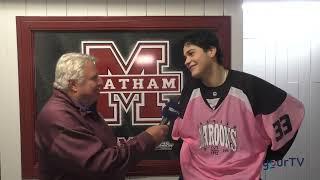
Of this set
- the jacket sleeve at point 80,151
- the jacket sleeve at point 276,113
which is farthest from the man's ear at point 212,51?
the jacket sleeve at point 80,151

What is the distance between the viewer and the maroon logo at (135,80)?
2143 millimetres

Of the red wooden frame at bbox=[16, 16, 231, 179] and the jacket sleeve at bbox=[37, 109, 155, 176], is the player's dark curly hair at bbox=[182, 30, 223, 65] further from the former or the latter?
the jacket sleeve at bbox=[37, 109, 155, 176]

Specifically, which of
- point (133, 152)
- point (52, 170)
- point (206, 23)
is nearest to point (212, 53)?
point (206, 23)

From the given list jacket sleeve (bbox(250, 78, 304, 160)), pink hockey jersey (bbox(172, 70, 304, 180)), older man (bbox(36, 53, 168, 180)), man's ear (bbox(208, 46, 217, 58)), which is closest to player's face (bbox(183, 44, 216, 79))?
man's ear (bbox(208, 46, 217, 58))

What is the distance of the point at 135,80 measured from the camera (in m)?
2.16

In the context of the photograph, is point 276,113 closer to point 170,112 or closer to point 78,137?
point 170,112

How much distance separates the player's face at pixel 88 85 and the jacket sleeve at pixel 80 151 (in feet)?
0.50

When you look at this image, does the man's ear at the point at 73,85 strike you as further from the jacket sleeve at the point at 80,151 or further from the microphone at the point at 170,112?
the microphone at the point at 170,112

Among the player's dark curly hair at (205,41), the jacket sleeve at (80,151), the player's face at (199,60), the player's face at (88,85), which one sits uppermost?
the player's dark curly hair at (205,41)

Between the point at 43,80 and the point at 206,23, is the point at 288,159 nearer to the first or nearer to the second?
the point at 206,23

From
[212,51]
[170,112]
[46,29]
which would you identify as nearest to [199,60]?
[212,51]

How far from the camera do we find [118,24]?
2123 millimetres

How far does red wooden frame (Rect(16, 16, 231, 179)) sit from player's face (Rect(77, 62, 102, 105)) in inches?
21.6
